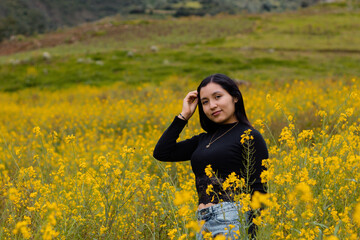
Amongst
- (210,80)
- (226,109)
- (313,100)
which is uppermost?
(210,80)

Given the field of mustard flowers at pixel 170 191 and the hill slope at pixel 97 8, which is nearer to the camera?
the field of mustard flowers at pixel 170 191

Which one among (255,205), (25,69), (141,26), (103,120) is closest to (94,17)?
(141,26)

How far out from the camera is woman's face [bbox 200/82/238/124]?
115 inches

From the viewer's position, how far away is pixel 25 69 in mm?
19797

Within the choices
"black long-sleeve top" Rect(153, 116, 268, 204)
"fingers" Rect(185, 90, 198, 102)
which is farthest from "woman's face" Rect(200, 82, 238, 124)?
"fingers" Rect(185, 90, 198, 102)

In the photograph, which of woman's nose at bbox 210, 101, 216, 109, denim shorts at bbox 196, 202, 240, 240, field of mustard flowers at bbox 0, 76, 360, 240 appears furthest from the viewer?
woman's nose at bbox 210, 101, 216, 109

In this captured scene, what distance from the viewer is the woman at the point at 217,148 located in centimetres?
253

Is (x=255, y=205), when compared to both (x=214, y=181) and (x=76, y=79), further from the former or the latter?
(x=76, y=79)

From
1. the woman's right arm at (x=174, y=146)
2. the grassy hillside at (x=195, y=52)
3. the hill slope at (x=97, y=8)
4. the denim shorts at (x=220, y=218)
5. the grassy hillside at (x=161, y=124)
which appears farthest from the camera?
the hill slope at (x=97, y=8)

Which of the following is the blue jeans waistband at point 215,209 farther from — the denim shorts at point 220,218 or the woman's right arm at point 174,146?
the woman's right arm at point 174,146

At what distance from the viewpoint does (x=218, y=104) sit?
2.92 metres

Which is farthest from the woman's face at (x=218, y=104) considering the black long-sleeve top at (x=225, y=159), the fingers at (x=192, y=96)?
the fingers at (x=192, y=96)

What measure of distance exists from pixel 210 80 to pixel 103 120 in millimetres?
6658

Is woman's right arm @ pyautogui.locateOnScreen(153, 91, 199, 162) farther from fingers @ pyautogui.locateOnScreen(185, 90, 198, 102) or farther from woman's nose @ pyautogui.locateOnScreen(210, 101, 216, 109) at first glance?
woman's nose @ pyautogui.locateOnScreen(210, 101, 216, 109)
